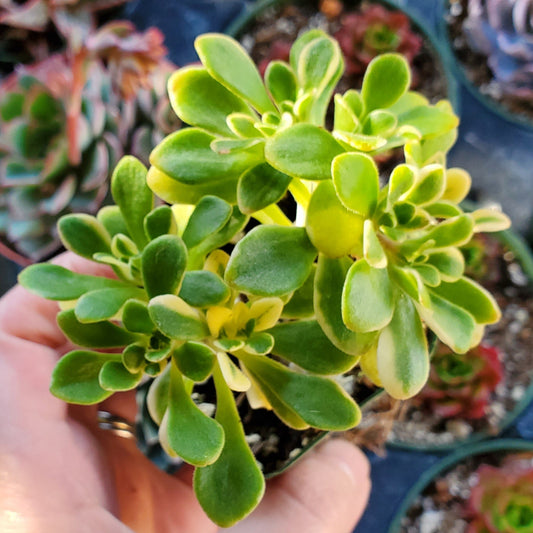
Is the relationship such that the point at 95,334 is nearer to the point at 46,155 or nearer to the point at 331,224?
the point at 331,224

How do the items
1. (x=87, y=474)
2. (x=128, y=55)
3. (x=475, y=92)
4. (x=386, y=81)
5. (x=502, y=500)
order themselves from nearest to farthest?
(x=386, y=81)
(x=87, y=474)
(x=502, y=500)
(x=128, y=55)
(x=475, y=92)

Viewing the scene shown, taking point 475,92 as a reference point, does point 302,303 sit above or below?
below

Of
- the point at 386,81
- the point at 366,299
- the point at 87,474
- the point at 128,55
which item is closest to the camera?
the point at 366,299

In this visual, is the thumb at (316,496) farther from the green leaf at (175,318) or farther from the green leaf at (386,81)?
the green leaf at (386,81)

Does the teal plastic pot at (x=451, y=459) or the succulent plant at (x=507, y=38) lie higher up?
the succulent plant at (x=507, y=38)

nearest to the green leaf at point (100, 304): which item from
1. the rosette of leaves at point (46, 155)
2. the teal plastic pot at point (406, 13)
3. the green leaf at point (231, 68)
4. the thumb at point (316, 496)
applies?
the green leaf at point (231, 68)

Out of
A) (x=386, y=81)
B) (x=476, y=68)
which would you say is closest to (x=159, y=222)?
(x=386, y=81)

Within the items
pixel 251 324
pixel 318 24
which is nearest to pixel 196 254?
pixel 251 324
